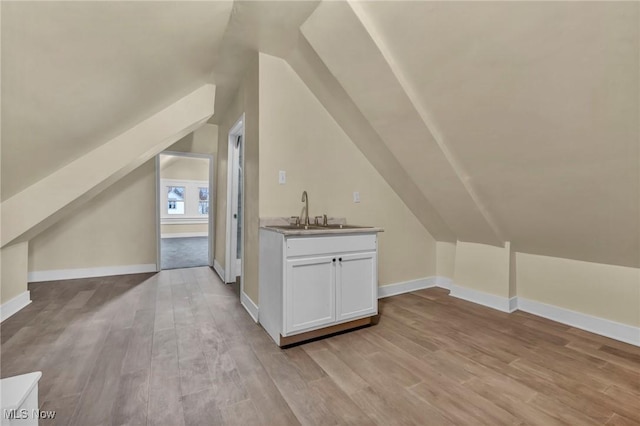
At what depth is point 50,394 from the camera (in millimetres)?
1567

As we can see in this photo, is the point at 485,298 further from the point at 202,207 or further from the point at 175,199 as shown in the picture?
the point at 175,199

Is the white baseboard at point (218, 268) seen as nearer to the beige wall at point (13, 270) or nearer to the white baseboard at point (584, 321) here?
the beige wall at point (13, 270)

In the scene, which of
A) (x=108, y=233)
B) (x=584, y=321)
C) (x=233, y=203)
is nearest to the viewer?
(x=584, y=321)

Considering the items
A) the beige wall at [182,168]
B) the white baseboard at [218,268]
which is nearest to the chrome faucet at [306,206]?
the white baseboard at [218,268]

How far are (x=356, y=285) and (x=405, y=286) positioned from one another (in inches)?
54.9

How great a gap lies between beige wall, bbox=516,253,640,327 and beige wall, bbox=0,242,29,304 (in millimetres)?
4985

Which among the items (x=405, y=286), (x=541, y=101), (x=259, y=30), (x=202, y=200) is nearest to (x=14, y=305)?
(x=259, y=30)

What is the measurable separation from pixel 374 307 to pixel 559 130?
186 centimetres

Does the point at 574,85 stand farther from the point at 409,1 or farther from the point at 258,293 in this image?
the point at 258,293

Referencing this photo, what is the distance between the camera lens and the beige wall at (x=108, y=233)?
386 cm

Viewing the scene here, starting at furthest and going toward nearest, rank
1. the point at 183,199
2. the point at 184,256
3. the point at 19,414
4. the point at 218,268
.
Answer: the point at 183,199, the point at 184,256, the point at 218,268, the point at 19,414

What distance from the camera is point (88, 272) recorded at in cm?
406

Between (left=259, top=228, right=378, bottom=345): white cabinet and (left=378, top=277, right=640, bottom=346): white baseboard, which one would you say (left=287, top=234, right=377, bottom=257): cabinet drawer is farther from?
(left=378, top=277, right=640, bottom=346): white baseboard

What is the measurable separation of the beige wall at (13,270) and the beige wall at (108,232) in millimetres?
1045
